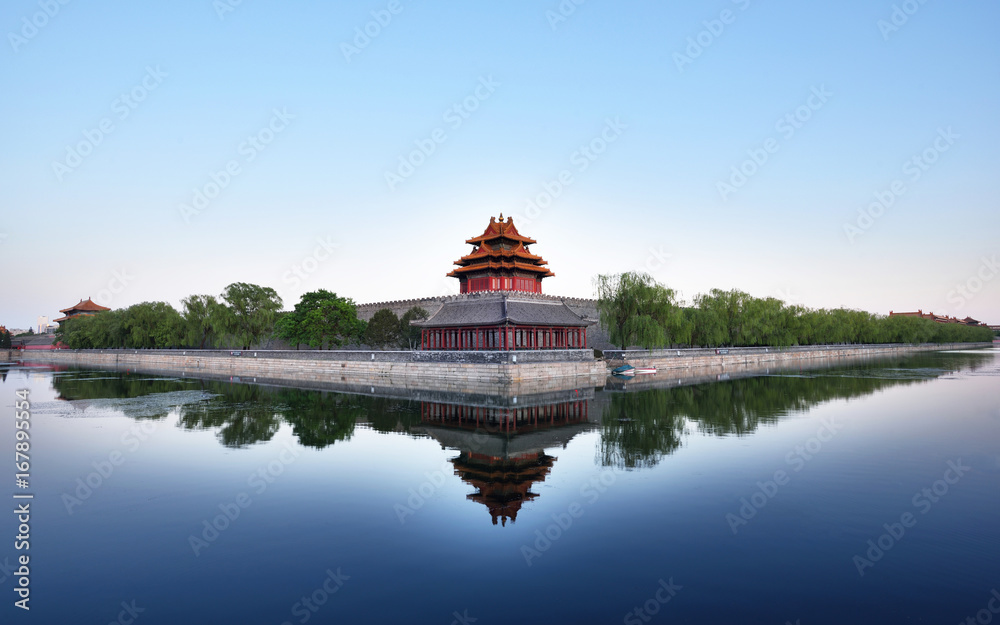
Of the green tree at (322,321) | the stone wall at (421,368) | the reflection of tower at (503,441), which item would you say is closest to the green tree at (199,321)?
the stone wall at (421,368)

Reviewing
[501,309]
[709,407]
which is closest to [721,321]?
[501,309]

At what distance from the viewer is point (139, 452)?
14.0 metres

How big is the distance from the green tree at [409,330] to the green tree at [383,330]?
32 cm

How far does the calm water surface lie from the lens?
20.1 feet

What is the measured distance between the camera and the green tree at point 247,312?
155 ft

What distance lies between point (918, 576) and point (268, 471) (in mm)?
11405

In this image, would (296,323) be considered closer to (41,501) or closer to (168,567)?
(41,501)

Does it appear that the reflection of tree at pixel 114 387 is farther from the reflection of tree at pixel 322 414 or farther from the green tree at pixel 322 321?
the green tree at pixel 322 321

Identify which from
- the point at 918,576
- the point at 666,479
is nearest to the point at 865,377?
the point at 666,479

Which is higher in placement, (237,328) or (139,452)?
(237,328)

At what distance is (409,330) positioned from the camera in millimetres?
43000

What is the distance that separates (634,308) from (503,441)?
1050 inches

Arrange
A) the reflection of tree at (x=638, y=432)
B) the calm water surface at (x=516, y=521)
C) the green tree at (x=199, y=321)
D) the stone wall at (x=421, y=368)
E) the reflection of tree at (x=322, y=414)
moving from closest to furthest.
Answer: the calm water surface at (x=516, y=521)
the reflection of tree at (x=638, y=432)
the reflection of tree at (x=322, y=414)
the stone wall at (x=421, y=368)
the green tree at (x=199, y=321)

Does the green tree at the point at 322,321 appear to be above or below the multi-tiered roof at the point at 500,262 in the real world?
below
